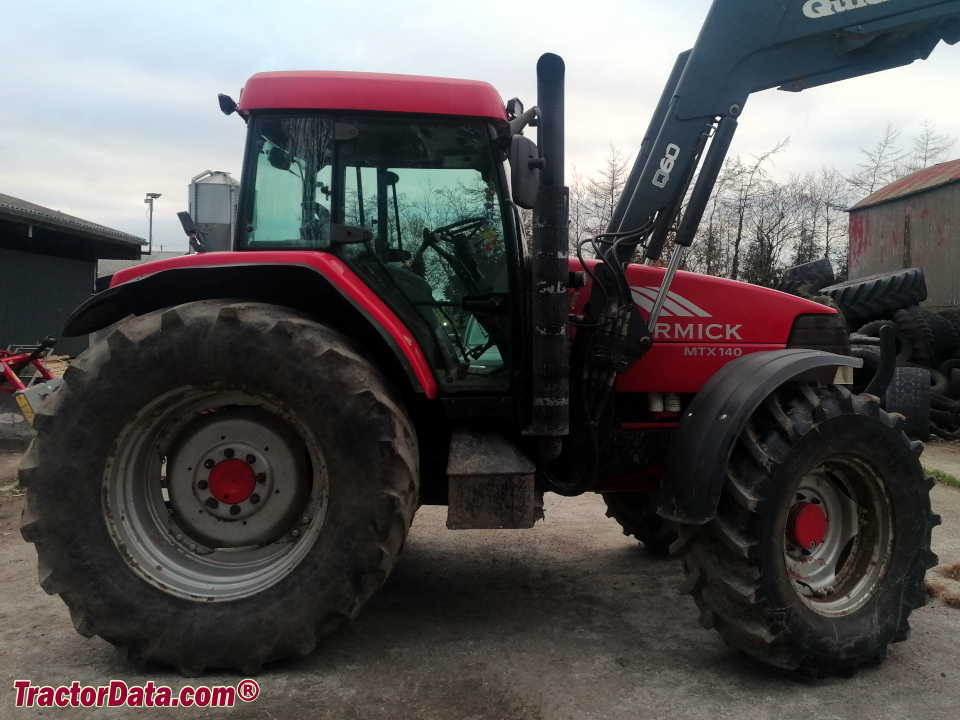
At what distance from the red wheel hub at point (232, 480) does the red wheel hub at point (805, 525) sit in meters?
2.23

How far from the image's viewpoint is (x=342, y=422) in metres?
2.73

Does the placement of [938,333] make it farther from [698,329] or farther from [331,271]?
[331,271]

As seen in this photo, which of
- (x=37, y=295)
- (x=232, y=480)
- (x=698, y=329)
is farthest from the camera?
(x=37, y=295)

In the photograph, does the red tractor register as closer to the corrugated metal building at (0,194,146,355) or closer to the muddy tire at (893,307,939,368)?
the muddy tire at (893,307,939,368)

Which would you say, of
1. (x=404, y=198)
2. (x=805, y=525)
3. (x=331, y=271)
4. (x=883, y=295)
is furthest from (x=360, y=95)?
(x=883, y=295)

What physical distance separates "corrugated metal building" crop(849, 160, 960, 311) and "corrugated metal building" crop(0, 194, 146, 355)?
14621 mm

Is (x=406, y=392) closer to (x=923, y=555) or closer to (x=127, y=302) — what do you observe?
(x=127, y=302)

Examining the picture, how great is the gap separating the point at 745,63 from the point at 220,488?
9.62 ft

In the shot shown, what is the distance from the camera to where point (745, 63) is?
3.27 metres

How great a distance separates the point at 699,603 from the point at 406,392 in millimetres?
1485

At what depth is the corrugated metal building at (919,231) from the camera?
1237 centimetres

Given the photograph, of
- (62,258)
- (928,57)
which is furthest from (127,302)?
(62,258)

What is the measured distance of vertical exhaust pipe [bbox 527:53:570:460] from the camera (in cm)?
285

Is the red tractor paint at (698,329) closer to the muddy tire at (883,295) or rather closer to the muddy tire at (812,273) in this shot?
the muddy tire at (812,273)
